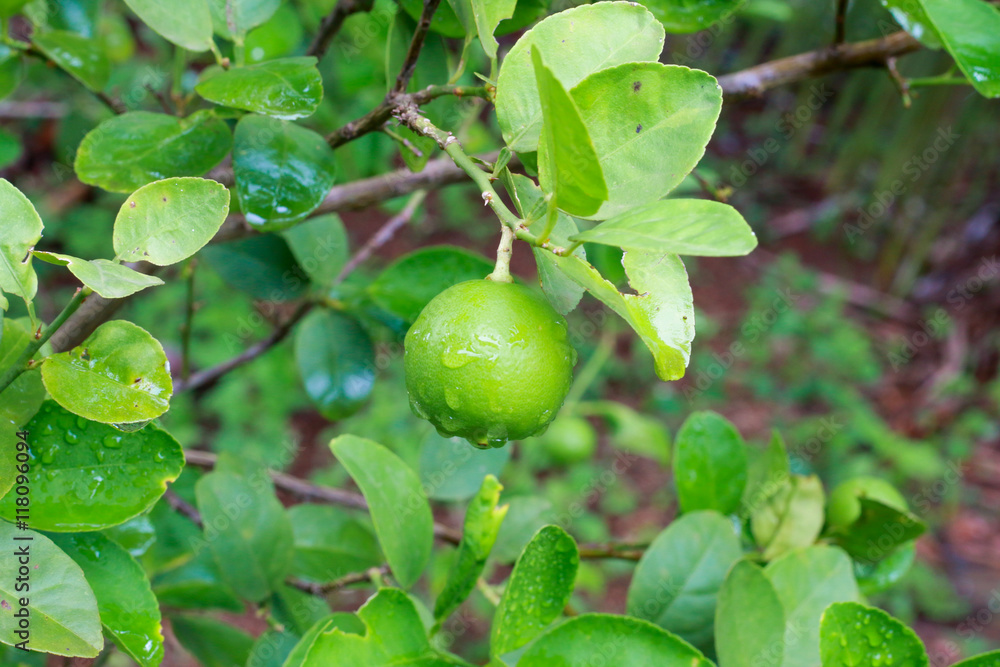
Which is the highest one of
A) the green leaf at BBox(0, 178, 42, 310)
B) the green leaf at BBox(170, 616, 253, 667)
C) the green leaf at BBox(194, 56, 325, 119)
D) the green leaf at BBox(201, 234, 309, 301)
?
the green leaf at BBox(194, 56, 325, 119)

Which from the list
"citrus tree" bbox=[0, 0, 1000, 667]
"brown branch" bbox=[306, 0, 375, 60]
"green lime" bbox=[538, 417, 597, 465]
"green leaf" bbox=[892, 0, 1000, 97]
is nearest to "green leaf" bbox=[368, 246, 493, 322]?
"citrus tree" bbox=[0, 0, 1000, 667]

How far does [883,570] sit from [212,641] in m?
0.71

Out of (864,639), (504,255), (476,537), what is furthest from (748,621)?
(504,255)

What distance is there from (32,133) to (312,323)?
7.45 ft

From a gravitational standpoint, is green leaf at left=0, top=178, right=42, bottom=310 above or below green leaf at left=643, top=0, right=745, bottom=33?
below

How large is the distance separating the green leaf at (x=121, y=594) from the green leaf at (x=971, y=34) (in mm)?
716

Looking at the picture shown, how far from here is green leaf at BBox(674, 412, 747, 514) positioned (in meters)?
0.77

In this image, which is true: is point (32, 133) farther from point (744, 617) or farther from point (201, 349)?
point (744, 617)

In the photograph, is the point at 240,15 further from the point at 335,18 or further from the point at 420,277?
the point at 420,277

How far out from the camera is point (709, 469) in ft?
2.56

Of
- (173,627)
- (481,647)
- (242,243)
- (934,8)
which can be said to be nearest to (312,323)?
(242,243)

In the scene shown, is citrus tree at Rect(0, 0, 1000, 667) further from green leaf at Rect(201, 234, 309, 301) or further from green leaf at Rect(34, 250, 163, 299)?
green leaf at Rect(201, 234, 309, 301)

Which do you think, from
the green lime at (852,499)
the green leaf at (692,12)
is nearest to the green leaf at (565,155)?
the green leaf at (692,12)

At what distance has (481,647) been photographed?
2.14m
